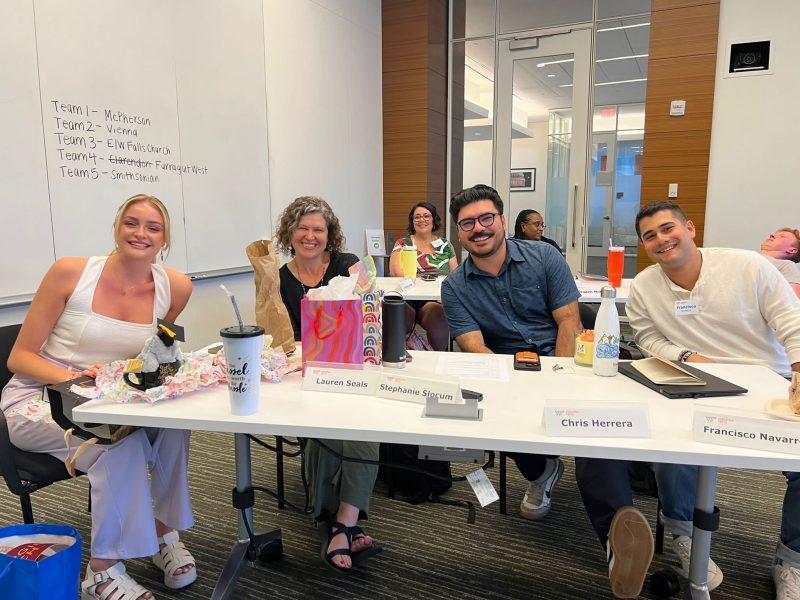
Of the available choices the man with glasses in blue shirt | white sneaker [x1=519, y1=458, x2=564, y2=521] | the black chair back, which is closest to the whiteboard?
the black chair back

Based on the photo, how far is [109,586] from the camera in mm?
1527

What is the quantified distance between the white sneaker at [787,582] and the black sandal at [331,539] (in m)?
1.24

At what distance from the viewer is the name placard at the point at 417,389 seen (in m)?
1.27

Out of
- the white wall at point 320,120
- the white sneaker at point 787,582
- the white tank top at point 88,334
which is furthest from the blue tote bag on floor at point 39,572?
the white wall at point 320,120

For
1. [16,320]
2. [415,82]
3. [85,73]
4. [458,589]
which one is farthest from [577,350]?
[415,82]

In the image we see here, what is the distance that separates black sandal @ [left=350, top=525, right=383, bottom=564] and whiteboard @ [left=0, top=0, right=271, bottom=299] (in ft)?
6.28

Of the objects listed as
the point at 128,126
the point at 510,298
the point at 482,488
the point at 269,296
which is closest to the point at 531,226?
the point at 510,298

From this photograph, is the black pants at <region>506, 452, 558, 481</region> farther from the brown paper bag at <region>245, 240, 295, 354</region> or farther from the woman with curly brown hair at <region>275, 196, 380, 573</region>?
the brown paper bag at <region>245, 240, 295, 354</region>

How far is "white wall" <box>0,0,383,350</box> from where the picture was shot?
4.11m

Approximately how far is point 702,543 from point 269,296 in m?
1.30

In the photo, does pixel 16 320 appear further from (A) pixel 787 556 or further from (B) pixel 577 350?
(A) pixel 787 556

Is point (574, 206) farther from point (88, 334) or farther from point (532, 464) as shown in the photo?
point (88, 334)

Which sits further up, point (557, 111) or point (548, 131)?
point (557, 111)

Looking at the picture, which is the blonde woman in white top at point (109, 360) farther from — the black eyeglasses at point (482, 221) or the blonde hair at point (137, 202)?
the black eyeglasses at point (482, 221)
